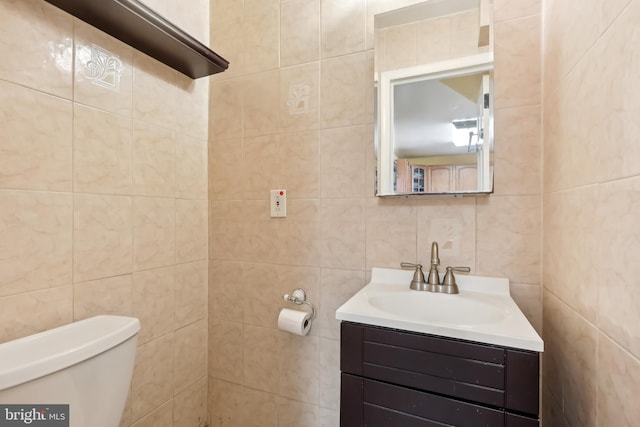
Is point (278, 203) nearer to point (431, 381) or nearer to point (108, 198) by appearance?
point (108, 198)

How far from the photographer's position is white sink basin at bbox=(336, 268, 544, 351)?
2.45ft

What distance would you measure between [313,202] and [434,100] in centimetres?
63

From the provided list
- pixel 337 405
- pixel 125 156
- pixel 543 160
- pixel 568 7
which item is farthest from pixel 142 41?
pixel 337 405

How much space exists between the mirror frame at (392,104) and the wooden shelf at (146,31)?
29.0 inches

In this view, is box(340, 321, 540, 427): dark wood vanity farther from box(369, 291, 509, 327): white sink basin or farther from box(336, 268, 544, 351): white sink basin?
box(369, 291, 509, 327): white sink basin

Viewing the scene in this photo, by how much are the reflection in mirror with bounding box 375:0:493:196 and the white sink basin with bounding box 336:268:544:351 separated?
347 mm

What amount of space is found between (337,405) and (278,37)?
1677mm

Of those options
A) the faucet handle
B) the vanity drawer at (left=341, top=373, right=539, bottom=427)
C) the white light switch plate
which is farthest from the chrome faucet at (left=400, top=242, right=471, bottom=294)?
the white light switch plate

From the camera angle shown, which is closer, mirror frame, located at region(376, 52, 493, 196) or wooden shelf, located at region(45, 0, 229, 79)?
wooden shelf, located at region(45, 0, 229, 79)

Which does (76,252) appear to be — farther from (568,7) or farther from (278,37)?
(568,7)

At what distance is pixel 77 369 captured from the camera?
750 millimetres

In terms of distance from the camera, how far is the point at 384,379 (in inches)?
32.7

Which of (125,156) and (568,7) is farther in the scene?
(125,156)

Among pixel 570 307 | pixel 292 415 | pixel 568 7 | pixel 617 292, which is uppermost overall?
pixel 568 7
